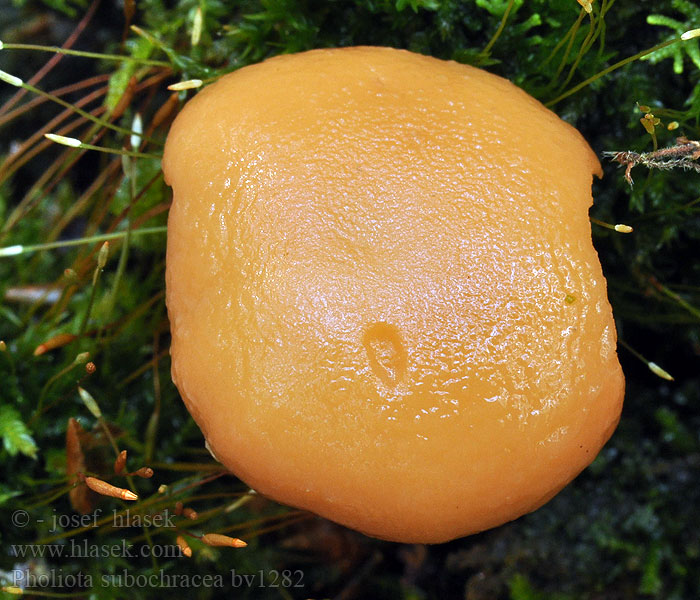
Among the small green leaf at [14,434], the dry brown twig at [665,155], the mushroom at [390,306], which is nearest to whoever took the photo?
the mushroom at [390,306]

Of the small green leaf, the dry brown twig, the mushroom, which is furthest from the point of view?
the small green leaf

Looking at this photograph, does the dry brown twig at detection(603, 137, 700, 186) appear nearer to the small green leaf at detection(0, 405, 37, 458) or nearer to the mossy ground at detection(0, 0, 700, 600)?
the mossy ground at detection(0, 0, 700, 600)

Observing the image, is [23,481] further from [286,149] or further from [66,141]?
[286,149]

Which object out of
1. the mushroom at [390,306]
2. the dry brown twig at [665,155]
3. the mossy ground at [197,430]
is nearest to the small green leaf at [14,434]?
the mossy ground at [197,430]

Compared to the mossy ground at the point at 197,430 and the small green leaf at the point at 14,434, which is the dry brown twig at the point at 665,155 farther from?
the small green leaf at the point at 14,434

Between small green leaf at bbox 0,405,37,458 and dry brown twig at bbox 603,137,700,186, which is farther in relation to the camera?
small green leaf at bbox 0,405,37,458

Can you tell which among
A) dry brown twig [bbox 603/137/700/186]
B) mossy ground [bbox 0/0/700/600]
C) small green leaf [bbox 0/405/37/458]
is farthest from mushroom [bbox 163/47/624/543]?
small green leaf [bbox 0/405/37/458]

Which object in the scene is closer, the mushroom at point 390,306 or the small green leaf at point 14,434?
the mushroom at point 390,306
